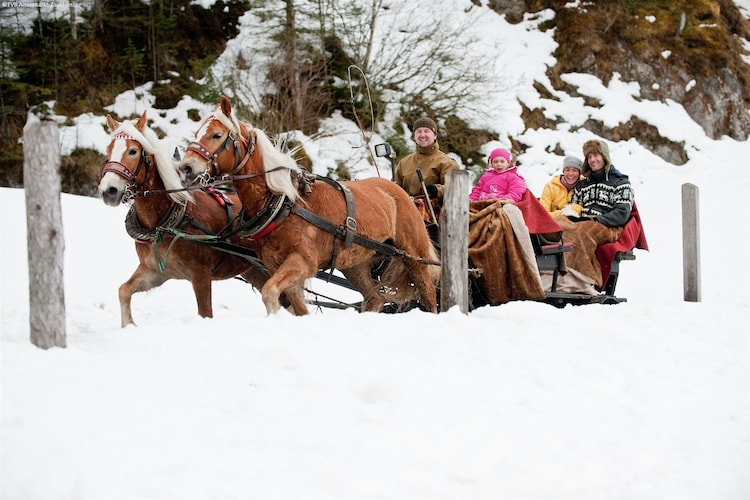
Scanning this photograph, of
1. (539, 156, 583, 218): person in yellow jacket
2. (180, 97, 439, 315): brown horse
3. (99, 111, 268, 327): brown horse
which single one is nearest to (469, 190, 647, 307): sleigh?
(539, 156, 583, 218): person in yellow jacket

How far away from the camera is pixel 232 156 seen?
4.54m

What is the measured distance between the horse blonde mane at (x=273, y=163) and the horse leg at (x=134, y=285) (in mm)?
1151

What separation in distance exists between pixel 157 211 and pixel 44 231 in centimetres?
192

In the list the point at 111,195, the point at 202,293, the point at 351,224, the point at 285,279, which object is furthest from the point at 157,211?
the point at 351,224

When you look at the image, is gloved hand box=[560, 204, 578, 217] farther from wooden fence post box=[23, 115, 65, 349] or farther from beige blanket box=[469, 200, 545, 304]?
A: wooden fence post box=[23, 115, 65, 349]

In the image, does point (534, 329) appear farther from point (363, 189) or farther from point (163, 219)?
point (163, 219)

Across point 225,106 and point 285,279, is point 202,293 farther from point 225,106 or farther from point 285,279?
point 225,106

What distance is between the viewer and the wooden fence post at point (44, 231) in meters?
2.89

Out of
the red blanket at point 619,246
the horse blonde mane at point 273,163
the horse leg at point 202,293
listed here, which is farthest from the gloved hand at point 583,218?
the horse leg at point 202,293

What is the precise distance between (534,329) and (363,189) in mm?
1685

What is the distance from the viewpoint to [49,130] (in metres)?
2.91

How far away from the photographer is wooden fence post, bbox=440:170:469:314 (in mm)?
4902

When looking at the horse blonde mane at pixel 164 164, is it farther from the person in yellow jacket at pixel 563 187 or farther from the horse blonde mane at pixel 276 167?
the person in yellow jacket at pixel 563 187

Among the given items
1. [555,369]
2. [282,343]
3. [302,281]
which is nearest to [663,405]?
[555,369]
